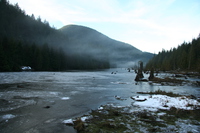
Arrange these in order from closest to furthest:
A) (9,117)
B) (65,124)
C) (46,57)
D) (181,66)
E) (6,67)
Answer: (65,124) < (9,117) < (6,67) < (181,66) < (46,57)

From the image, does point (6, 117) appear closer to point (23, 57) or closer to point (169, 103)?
point (169, 103)

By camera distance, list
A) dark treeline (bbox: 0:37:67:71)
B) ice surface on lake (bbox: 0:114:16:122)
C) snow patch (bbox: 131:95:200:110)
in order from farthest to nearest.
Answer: dark treeline (bbox: 0:37:67:71) → snow patch (bbox: 131:95:200:110) → ice surface on lake (bbox: 0:114:16:122)

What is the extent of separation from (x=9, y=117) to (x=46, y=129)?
446 centimetres

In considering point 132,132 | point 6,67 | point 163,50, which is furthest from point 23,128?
point 163,50

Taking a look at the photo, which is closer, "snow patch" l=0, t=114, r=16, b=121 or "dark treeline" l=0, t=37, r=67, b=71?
"snow patch" l=0, t=114, r=16, b=121

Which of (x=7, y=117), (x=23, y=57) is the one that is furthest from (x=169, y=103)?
(x=23, y=57)

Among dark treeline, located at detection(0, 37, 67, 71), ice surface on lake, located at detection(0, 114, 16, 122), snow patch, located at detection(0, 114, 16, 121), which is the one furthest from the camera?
dark treeline, located at detection(0, 37, 67, 71)

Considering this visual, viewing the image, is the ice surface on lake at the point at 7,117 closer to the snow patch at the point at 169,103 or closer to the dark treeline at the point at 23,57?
the snow patch at the point at 169,103

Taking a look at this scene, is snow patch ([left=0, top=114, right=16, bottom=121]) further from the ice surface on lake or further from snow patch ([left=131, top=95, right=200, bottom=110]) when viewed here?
snow patch ([left=131, top=95, right=200, bottom=110])

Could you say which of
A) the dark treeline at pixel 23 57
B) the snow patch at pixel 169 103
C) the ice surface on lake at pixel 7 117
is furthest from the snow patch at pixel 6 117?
the dark treeline at pixel 23 57

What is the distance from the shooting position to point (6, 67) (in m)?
79.8

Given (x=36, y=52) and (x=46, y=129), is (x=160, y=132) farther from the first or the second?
(x=36, y=52)

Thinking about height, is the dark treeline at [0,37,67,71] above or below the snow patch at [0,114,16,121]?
above

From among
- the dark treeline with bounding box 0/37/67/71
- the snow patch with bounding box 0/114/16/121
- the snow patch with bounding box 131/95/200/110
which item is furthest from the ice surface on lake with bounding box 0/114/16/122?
the dark treeline with bounding box 0/37/67/71
